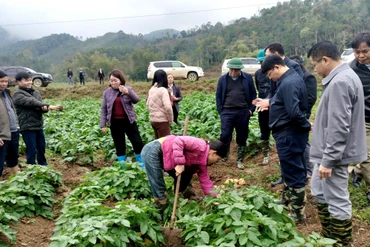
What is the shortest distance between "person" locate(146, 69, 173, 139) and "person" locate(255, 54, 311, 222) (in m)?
2.17

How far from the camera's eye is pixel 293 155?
11.7 feet

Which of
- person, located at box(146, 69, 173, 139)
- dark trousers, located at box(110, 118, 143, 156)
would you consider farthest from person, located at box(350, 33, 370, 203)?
dark trousers, located at box(110, 118, 143, 156)

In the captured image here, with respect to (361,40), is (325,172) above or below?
below

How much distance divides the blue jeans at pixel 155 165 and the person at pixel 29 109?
2.03m

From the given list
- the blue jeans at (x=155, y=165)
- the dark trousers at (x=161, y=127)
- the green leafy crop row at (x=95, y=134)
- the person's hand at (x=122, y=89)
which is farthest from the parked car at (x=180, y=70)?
the blue jeans at (x=155, y=165)

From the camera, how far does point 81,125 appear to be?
31.0 ft

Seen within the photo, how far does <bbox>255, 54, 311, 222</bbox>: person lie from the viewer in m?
3.45

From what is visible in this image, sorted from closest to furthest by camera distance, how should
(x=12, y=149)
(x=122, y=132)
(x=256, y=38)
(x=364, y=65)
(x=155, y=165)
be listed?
(x=155, y=165) → (x=364, y=65) → (x=12, y=149) → (x=122, y=132) → (x=256, y=38)


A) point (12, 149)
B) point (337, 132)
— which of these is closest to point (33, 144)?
point (12, 149)

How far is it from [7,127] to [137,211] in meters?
2.48

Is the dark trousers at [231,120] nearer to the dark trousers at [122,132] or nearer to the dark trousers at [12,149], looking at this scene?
the dark trousers at [122,132]

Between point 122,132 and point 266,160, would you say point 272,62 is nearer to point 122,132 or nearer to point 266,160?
point 266,160

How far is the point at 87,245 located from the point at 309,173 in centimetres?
299

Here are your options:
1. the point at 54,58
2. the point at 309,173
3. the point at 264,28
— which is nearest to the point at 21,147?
the point at 309,173
